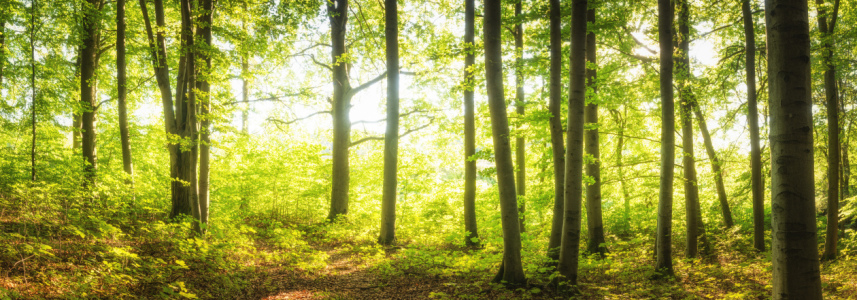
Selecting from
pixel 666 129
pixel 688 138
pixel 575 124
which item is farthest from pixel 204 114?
pixel 688 138

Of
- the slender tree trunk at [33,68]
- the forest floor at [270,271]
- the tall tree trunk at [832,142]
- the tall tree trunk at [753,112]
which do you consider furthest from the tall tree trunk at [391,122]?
the slender tree trunk at [33,68]

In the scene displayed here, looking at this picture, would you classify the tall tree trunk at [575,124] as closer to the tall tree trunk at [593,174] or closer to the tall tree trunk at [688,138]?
the tall tree trunk at [593,174]

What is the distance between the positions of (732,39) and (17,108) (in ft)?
69.9

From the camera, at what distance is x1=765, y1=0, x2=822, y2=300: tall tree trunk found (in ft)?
8.14

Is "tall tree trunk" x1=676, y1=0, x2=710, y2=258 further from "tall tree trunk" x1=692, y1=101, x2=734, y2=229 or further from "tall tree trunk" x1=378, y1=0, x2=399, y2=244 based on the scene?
"tall tree trunk" x1=378, y1=0, x2=399, y2=244

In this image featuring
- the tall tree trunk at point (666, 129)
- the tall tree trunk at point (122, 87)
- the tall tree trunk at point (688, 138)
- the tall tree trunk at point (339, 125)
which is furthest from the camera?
the tall tree trunk at point (339, 125)

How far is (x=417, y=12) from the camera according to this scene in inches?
531

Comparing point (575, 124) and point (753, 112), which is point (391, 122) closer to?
point (575, 124)

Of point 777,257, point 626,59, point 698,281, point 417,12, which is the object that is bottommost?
point 698,281

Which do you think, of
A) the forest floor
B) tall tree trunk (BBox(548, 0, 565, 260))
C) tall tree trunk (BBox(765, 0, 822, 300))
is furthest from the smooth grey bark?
tall tree trunk (BBox(765, 0, 822, 300))

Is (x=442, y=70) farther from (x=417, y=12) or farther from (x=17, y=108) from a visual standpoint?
(x=17, y=108)

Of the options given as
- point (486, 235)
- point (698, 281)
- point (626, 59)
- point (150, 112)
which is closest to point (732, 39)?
point (626, 59)

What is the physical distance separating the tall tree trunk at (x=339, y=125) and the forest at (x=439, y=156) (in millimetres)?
78

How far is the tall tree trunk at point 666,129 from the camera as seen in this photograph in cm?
689
